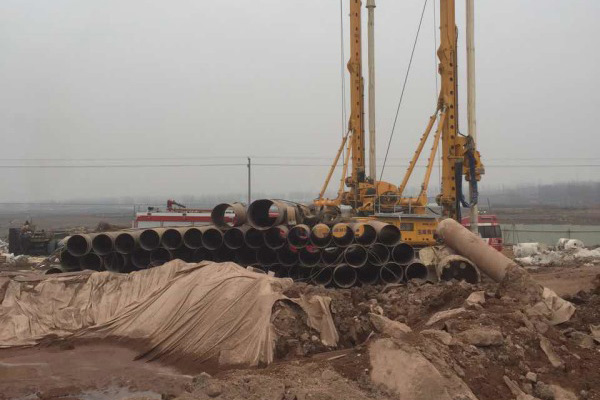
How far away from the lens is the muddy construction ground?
4.93m

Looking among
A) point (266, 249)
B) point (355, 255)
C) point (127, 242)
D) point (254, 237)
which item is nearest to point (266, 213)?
point (254, 237)

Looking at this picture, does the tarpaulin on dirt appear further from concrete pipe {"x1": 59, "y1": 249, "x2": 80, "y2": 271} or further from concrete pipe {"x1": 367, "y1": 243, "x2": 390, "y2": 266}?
concrete pipe {"x1": 367, "y1": 243, "x2": 390, "y2": 266}

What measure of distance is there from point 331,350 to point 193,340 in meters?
2.08

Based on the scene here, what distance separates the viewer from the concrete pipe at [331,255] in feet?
35.0

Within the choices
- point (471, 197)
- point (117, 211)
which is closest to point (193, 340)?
point (471, 197)

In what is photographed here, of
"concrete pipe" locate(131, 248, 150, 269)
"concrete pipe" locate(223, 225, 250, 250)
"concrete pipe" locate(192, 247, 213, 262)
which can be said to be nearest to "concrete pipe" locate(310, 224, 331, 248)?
"concrete pipe" locate(223, 225, 250, 250)

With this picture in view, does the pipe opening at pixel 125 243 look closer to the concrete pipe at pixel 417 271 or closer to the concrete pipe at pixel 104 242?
the concrete pipe at pixel 104 242

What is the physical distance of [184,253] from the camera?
11.0 m

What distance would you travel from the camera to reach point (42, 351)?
26.1ft

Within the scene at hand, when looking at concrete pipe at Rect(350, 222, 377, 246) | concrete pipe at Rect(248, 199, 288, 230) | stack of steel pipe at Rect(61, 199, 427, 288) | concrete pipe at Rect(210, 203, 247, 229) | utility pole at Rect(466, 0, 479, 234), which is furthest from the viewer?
utility pole at Rect(466, 0, 479, 234)

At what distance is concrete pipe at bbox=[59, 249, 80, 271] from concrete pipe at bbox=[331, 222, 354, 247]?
18.6ft

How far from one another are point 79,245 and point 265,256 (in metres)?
4.11

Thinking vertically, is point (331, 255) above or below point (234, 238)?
below

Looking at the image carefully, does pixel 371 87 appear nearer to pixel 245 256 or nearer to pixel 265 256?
pixel 265 256
